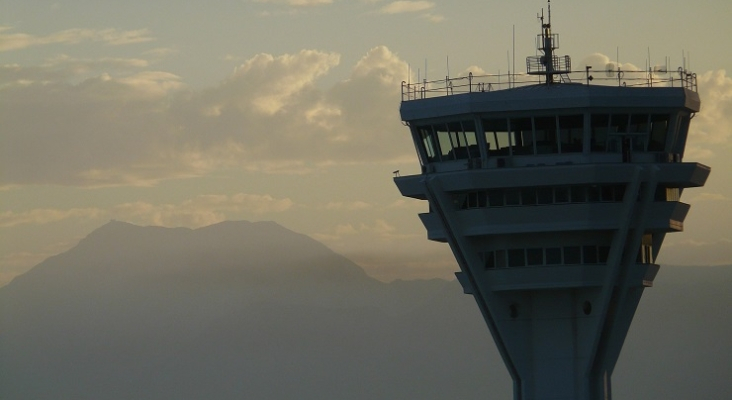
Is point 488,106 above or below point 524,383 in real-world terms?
above

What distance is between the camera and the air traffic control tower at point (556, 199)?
149 meters

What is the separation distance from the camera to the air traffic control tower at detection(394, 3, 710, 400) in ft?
488

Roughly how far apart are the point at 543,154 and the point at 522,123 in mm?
2361

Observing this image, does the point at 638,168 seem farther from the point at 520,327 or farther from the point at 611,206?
the point at 520,327

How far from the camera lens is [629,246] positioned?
497ft

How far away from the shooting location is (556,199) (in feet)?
489

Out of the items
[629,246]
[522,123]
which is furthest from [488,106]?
[629,246]

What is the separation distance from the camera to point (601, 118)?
491 ft

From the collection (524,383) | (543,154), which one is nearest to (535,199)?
(543,154)

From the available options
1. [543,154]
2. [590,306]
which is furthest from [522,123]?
[590,306]

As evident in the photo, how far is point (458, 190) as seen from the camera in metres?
150

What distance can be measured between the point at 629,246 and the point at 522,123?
1064cm

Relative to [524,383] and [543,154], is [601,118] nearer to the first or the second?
[543,154]

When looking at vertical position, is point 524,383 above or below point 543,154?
below
